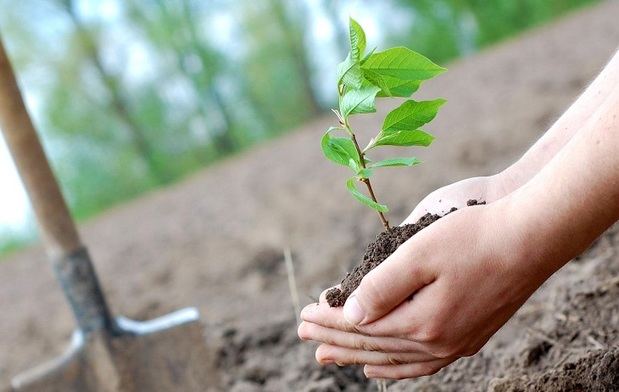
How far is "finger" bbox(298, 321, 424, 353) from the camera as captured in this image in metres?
0.90

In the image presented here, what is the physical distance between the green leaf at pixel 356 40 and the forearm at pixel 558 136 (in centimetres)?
29

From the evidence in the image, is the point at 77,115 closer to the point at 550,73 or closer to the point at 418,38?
the point at 418,38

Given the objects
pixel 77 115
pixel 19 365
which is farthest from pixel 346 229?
pixel 77 115

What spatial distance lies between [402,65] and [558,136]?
0.92 ft

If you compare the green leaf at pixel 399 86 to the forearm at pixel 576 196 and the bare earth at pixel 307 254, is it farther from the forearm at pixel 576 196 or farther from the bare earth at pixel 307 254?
the bare earth at pixel 307 254

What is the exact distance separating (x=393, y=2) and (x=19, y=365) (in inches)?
197

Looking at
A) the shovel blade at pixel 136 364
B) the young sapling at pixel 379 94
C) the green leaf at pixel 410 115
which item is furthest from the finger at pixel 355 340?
the shovel blade at pixel 136 364

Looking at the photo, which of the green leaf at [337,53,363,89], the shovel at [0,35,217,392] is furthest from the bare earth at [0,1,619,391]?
the green leaf at [337,53,363,89]

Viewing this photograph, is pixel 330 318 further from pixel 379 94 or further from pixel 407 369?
pixel 379 94

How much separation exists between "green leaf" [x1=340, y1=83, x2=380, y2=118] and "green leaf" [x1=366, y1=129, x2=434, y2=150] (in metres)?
0.05

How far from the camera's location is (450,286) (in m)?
0.83

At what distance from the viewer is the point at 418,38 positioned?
6.92 m

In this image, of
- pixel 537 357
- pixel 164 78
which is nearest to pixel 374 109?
pixel 537 357

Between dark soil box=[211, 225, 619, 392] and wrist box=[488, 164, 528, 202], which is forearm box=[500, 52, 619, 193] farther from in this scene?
dark soil box=[211, 225, 619, 392]
